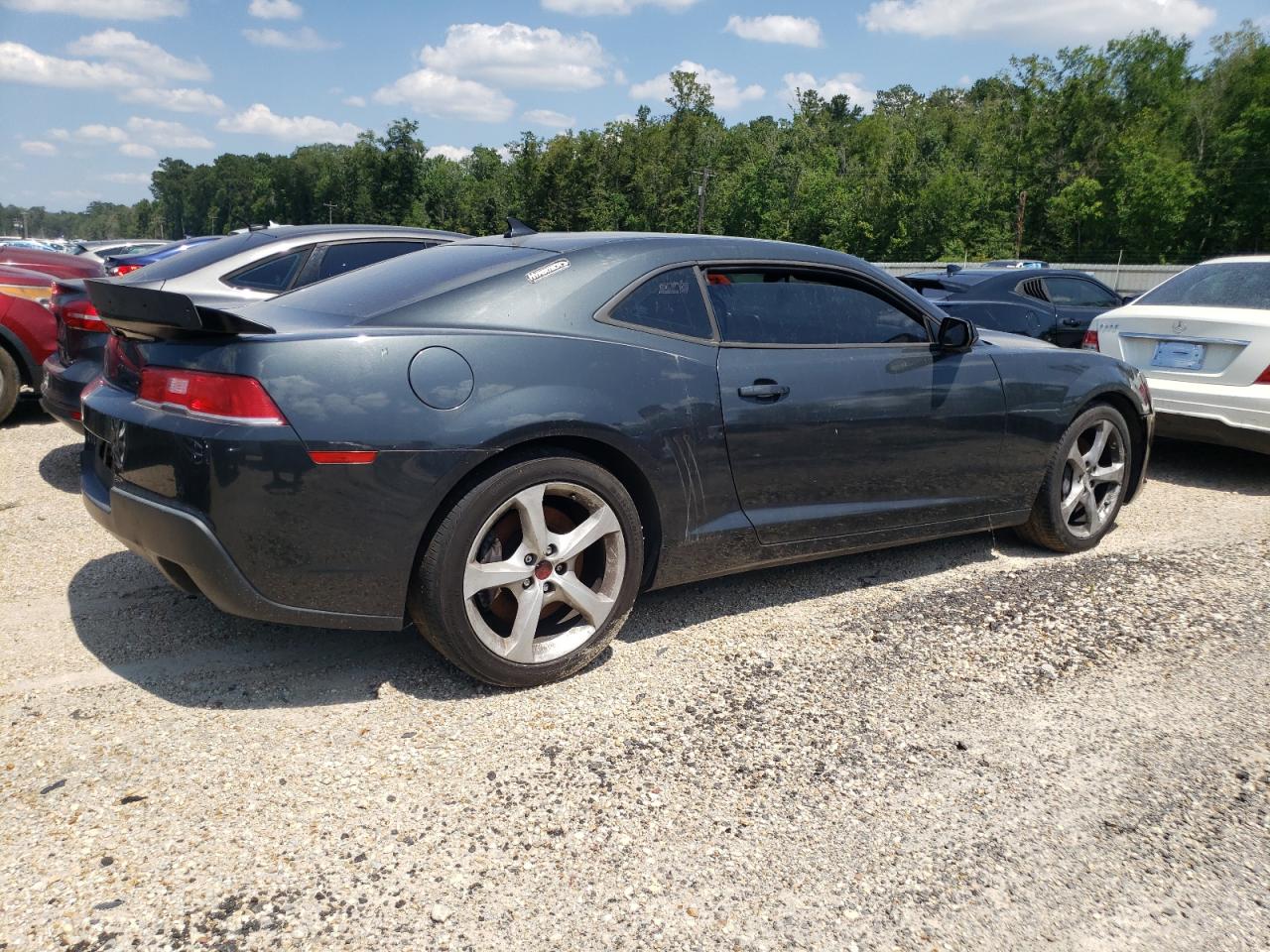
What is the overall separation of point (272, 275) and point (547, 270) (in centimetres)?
381

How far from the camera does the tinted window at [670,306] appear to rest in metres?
3.55

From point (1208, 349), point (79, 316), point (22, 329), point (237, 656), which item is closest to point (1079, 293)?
point (1208, 349)

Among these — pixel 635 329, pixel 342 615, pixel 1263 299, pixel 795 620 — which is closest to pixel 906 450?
pixel 795 620

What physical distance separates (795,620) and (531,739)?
1424 millimetres

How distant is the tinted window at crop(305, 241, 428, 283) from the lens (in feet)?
22.0

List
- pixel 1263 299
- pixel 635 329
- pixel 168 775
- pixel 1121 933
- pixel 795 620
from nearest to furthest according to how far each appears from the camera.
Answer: pixel 1121 933
pixel 168 775
pixel 635 329
pixel 795 620
pixel 1263 299

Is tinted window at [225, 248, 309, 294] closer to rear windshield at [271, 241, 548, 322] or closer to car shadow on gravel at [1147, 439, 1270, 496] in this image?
rear windshield at [271, 241, 548, 322]

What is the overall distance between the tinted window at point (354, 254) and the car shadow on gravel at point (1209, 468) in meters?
5.56

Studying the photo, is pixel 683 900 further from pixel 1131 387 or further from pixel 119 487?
pixel 1131 387

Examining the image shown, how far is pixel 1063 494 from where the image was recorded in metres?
4.93

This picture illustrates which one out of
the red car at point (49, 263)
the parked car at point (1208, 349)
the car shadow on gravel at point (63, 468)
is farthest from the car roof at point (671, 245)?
the red car at point (49, 263)

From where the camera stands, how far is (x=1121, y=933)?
Result: 87.1 inches

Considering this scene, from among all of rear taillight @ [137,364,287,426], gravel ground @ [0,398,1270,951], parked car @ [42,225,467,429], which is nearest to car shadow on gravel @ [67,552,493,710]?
gravel ground @ [0,398,1270,951]

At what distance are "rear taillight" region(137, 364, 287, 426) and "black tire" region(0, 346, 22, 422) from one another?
5341 mm
